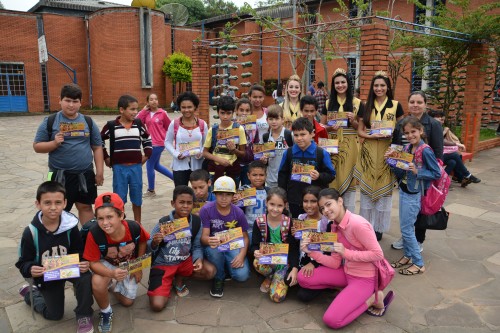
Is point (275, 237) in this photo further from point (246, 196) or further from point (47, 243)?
point (47, 243)

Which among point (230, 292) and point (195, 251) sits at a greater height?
point (195, 251)

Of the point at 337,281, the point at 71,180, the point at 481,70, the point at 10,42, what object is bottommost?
the point at 337,281

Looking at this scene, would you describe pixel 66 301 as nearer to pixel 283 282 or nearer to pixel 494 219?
pixel 283 282

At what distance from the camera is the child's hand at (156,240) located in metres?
3.48

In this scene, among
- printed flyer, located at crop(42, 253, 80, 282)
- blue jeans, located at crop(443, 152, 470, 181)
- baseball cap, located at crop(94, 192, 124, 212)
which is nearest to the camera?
printed flyer, located at crop(42, 253, 80, 282)

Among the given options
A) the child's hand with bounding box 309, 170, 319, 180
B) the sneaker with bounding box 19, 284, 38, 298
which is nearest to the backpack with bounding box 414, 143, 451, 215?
the child's hand with bounding box 309, 170, 319, 180

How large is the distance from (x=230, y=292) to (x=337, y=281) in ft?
3.35

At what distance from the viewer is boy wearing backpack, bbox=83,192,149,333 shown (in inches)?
124

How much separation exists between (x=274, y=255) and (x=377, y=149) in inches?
70.6

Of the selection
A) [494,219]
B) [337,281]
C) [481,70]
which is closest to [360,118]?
[337,281]

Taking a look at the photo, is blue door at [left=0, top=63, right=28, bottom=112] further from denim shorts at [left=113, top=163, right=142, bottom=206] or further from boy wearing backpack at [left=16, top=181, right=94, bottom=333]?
boy wearing backpack at [left=16, top=181, right=94, bottom=333]

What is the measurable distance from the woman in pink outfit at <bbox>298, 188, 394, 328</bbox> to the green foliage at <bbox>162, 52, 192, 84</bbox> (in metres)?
21.7

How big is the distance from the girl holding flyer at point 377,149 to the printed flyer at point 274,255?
153cm

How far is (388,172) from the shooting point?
14.3 ft
